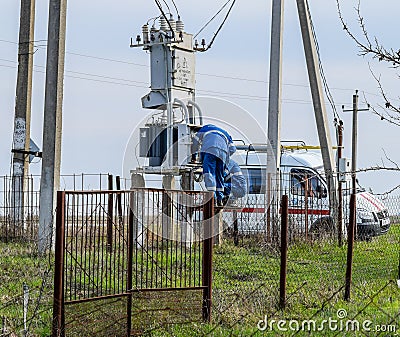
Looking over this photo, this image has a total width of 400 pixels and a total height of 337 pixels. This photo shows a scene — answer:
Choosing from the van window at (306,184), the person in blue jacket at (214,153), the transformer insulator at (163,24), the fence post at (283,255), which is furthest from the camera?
the van window at (306,184)

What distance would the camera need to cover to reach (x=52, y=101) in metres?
14.0

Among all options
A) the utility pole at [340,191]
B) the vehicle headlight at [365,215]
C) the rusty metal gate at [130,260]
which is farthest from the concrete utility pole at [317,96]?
the rusty metal gate at [130,260]

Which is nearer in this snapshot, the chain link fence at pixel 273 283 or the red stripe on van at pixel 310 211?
the chain link fence at pixel 273 283

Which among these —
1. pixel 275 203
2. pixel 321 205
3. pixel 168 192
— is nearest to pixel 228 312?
pixel 168 192

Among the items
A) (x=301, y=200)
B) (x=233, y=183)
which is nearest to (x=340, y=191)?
(x=301, y=200)

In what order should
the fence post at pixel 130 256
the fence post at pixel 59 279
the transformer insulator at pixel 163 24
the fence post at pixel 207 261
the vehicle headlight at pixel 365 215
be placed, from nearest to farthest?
the fence post at pixel 59 279 → the fence post at pixel 130 256 → the fence post at pixel 207 261 → the transformer insulator at pixel 163 24 → the vehicle headlight at pixel 365 215

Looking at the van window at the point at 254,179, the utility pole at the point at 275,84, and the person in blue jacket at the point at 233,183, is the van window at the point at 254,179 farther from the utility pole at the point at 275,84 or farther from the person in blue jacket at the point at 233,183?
the person in blue jacket at the point at 233,183

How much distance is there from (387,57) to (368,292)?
5.51 metres

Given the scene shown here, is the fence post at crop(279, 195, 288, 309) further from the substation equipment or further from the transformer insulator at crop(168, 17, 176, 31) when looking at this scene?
the transformer insulator at crop(168, 17, 176, 31)

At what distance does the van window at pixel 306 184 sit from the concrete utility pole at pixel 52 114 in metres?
6.61

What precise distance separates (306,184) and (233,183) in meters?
4.70

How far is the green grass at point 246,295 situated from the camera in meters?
8.87

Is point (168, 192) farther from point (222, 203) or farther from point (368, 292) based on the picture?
point (222, 203)

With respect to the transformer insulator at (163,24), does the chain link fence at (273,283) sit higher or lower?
lower
